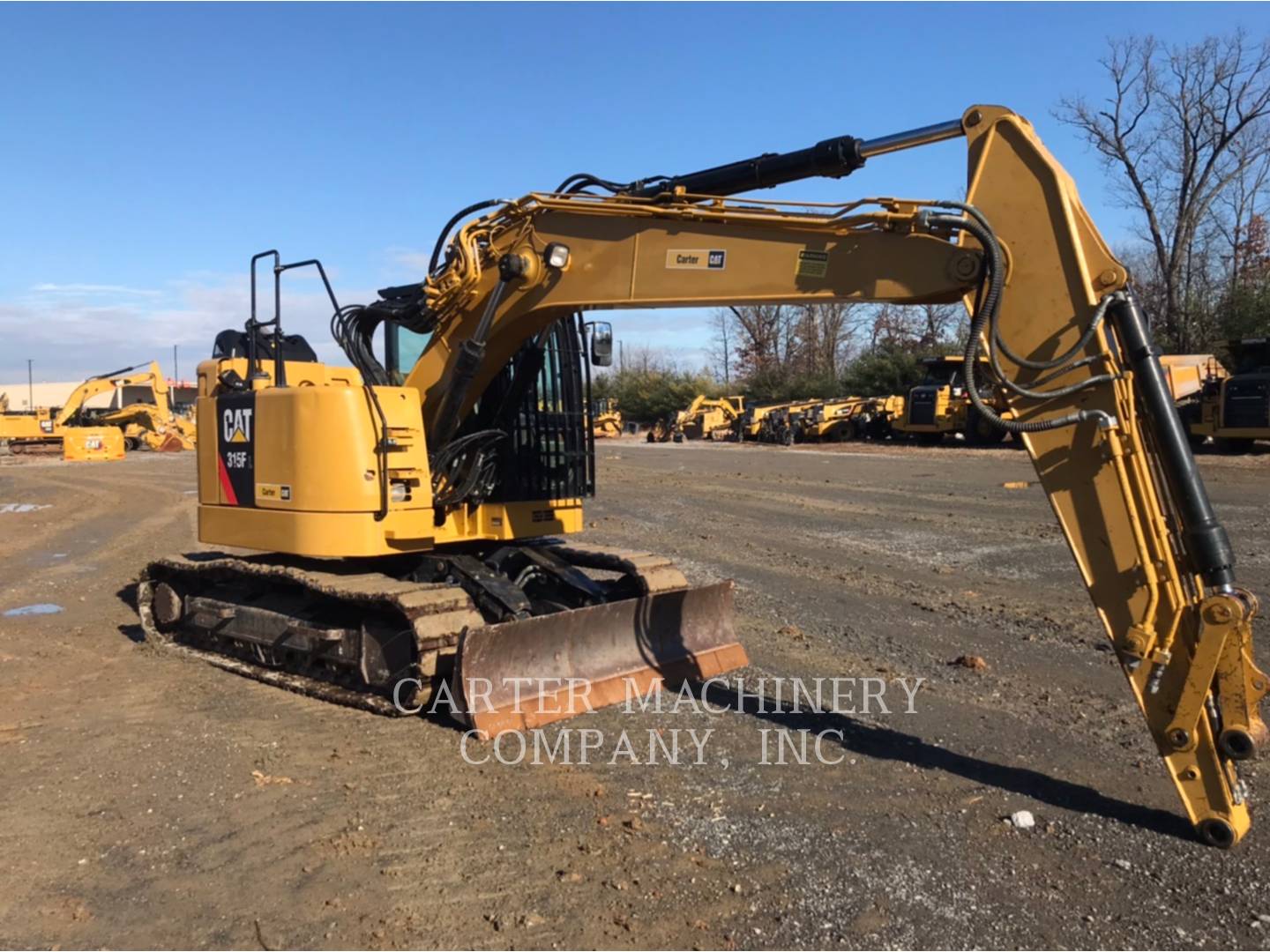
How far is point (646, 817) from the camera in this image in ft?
15.0

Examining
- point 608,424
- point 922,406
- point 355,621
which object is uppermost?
point 922,406

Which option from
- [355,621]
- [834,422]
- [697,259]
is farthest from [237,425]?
[834,422]

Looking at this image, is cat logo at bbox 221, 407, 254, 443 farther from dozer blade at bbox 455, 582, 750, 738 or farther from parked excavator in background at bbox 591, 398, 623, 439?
parked excavator in background at bbox 591, 398, 623, 439

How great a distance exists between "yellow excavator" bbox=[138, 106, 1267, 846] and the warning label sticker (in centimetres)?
1

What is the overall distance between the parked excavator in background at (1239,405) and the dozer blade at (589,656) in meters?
19.4

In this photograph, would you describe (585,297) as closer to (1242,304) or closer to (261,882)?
(261,882)

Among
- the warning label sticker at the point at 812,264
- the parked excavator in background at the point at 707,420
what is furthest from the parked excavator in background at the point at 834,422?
the warning label sticker at the point at 812,264

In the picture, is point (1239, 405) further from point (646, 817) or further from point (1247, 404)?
point (646, 817)

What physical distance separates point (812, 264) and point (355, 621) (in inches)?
148

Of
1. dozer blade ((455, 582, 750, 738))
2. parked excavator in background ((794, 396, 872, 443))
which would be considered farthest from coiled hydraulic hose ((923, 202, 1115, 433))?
parked excavator in background ((794, 396, 872, 443))

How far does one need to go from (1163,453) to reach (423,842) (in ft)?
11.6

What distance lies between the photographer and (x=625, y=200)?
5.72 m

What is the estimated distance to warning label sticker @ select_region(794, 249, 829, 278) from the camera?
5.08m

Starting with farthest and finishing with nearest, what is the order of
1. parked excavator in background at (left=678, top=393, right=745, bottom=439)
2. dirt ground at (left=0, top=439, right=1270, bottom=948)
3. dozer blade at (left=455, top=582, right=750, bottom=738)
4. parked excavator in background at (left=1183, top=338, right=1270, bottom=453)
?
parked excavator in background at (left=678, top=393, right=745, bottom=439) → parked excavator in background at (left=1183, top=338, right=1270, bottom=453) → dozer blade at (left=455, top=582, right=750, bottom=738) → dirt ground at (left=0, top=439, right=1270, bottom=948)
